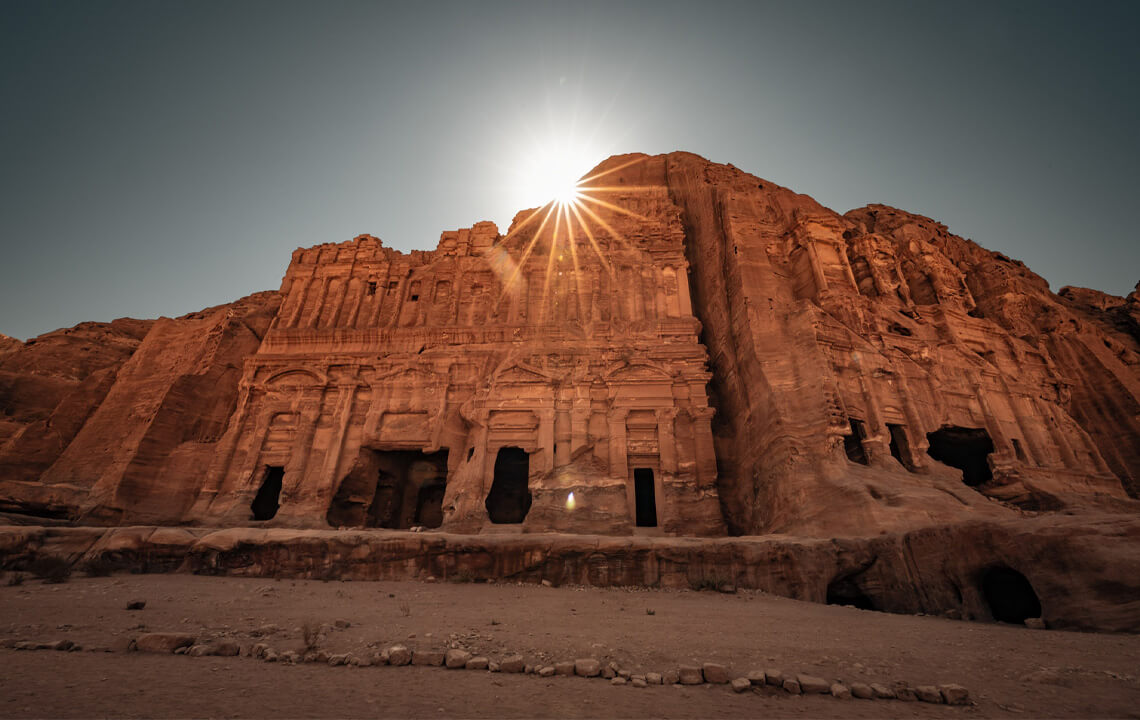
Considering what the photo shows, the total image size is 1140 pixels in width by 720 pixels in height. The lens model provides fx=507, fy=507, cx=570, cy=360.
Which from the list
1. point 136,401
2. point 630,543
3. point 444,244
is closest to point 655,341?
point 630,543

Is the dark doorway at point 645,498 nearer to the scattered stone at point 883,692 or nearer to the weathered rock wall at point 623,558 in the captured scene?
the weathered rock wall at point 623,558

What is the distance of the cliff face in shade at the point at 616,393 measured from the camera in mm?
17391

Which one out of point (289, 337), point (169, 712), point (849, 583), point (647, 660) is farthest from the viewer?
point (289, 337)

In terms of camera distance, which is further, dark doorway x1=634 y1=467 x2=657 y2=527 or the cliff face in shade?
dark doorway x1=634 y1=467 x2=657 y2=527

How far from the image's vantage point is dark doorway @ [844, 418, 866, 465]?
56.2 ft

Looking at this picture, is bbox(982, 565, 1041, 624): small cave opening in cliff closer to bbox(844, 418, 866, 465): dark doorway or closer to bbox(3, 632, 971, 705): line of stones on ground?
bbox(3, 632, 971, 705): line of stones on ground

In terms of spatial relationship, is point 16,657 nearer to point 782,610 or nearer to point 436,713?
point 436,713

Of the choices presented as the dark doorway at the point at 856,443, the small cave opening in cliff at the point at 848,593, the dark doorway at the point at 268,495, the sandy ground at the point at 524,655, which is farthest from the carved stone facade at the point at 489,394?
the sandy ground at the point at 524,655

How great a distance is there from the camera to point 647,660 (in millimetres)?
5258

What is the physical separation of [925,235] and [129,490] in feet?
132

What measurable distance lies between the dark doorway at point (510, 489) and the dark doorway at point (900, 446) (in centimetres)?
1415

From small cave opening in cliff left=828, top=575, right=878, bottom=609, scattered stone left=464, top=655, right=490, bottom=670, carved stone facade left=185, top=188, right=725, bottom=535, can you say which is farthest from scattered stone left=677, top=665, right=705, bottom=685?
carved stone facade left=185, top=188, right=725, bottom=535

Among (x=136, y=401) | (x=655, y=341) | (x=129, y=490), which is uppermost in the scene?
(x=655, y=341)

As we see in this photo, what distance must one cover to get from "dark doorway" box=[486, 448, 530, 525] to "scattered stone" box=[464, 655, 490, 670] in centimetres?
1761
